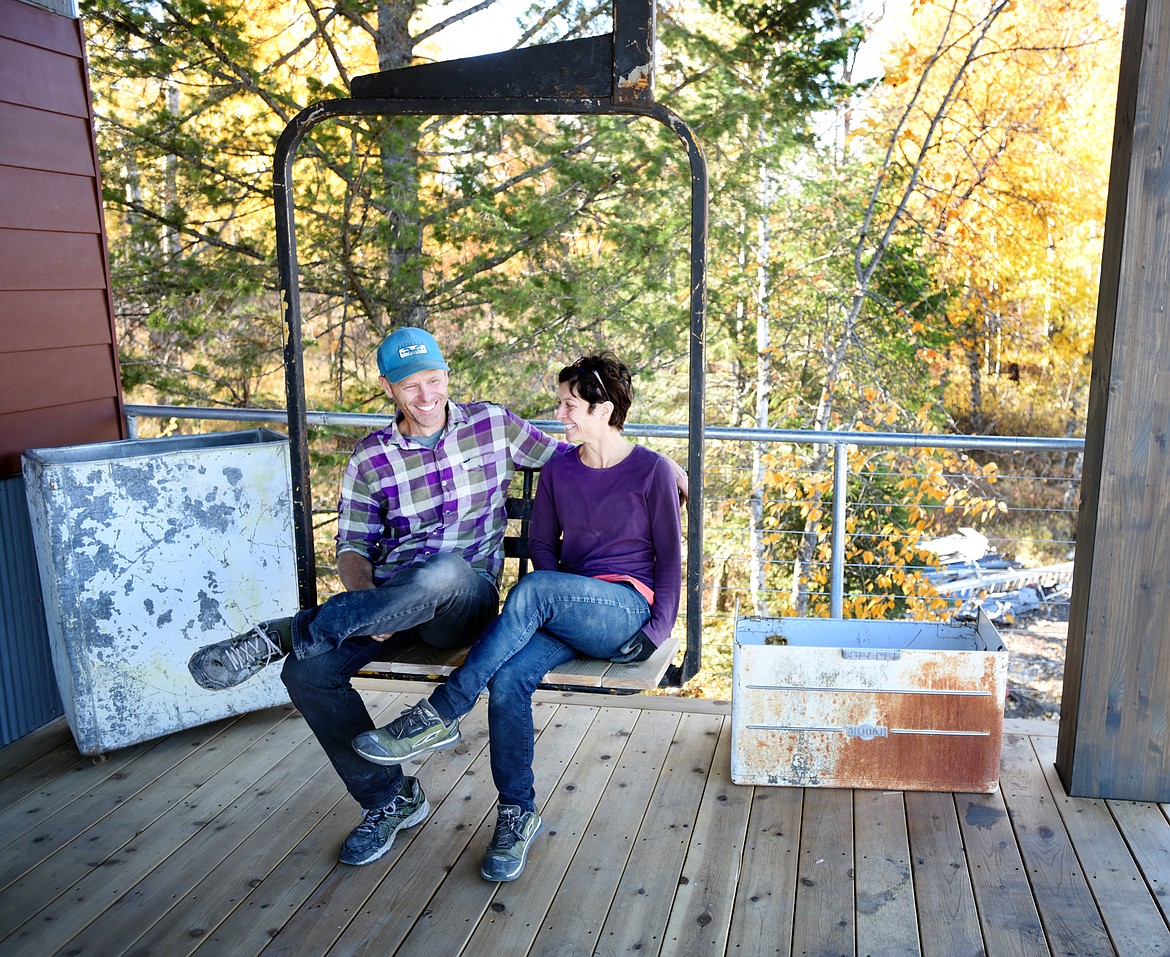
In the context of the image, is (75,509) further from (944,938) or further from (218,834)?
(944,938)

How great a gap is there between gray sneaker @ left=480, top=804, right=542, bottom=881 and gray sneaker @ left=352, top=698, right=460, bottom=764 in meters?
0.26

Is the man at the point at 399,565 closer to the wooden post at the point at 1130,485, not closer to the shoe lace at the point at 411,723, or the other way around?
the shoe lace at the point at 411,723

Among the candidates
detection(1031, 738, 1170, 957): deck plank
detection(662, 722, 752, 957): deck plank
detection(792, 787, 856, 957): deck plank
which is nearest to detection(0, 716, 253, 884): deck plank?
detection(662, 722, 752, 957): deck plank

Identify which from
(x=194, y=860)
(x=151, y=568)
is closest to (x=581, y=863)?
(x=194, y=860)

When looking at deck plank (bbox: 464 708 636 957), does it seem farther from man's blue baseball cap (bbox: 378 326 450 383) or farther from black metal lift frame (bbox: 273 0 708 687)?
man's blue baseball cap (bbox: 378 326 450 383)

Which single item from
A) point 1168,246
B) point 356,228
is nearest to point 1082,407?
point 356,228

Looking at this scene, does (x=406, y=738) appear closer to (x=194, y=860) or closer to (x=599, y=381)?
(x=194, y=860)

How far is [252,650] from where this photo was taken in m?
2.16

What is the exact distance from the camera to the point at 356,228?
6391 mm

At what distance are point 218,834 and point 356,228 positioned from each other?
4.65 m

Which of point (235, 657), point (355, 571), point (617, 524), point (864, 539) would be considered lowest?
point (864, 539)

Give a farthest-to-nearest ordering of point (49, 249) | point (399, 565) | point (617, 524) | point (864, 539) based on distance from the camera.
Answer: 1. point (864, 539)
2. point (49, 249)
3. point (399, 565)
4. point (617, 524)

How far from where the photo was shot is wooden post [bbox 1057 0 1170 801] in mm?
2305

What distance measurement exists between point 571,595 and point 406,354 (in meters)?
0.64
